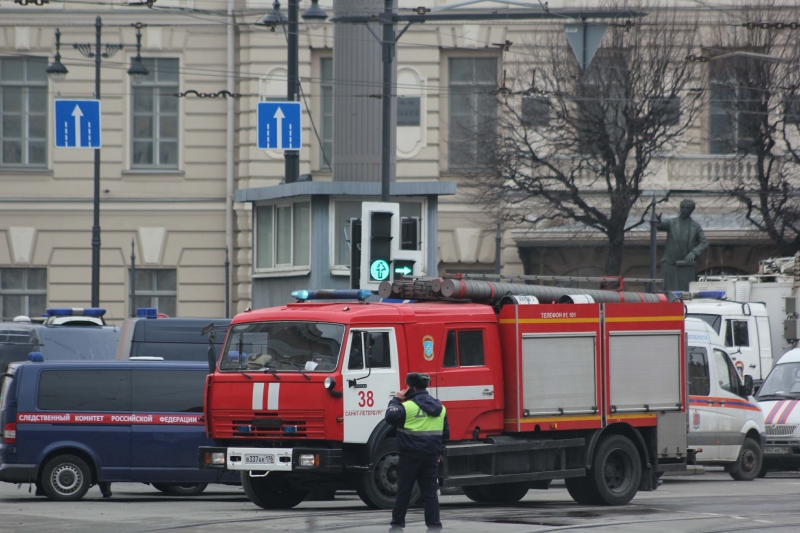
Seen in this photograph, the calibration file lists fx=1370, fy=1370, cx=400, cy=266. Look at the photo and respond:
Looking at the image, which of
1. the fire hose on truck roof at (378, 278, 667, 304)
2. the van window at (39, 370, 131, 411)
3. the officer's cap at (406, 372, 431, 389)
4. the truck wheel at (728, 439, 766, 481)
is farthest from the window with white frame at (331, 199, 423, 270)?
the officer's cap at (406, 372, 431, 389)

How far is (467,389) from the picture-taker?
15.1 meters

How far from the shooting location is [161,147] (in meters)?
36.7

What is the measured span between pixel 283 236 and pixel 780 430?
900cm

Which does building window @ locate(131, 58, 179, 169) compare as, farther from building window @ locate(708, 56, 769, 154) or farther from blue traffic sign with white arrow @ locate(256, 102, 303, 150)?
building window @ locate(708, 56, 769, 154)

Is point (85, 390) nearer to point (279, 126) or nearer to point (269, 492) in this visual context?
point (269, 492)

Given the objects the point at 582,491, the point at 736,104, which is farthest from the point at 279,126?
the point at 736,104

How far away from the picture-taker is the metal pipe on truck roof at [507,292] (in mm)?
15452

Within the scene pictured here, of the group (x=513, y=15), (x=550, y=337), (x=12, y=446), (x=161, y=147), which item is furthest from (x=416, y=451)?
(x=161, y=147)

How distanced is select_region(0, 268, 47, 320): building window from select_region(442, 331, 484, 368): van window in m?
23.1

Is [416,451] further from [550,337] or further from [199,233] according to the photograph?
[199,233]

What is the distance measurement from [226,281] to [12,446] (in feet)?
61.3

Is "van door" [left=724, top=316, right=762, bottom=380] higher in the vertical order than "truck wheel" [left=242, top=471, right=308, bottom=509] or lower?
higher

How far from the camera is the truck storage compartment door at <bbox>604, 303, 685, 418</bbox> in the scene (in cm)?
1636

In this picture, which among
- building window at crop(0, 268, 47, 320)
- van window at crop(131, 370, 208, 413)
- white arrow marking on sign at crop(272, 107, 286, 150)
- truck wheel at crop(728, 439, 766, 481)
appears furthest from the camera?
building window at crop(0, 268, 47, 320)
